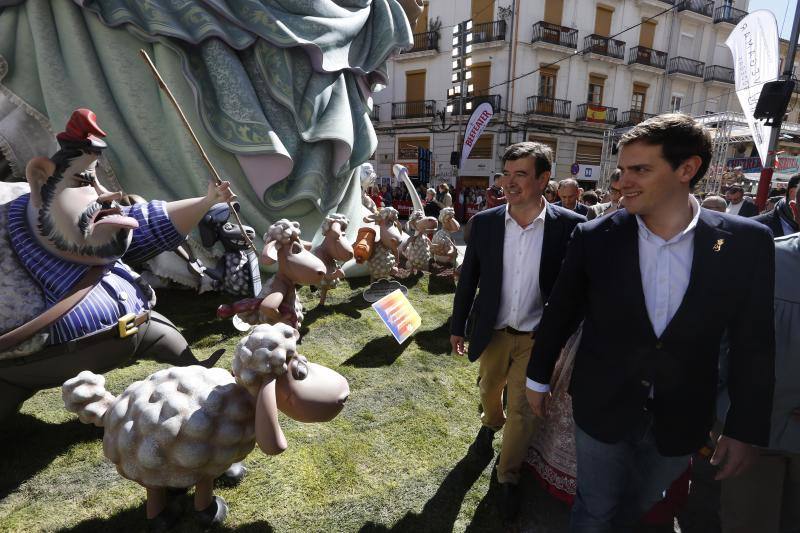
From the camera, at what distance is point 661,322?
1416 mm

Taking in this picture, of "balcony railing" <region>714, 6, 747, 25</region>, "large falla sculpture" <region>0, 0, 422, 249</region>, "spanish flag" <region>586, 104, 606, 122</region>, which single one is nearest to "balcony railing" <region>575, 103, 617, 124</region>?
"spanish flag" <region>586, 104, 606, 122</region>

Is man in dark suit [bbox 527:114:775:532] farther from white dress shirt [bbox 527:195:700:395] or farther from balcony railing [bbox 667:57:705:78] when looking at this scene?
balcony railing [bbox 667:57:705:78]

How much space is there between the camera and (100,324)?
6.82 feet

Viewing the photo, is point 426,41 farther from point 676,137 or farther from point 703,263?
point 703,263

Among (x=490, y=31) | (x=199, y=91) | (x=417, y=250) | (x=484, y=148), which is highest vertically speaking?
(x=490, y=31)

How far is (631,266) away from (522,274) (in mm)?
771

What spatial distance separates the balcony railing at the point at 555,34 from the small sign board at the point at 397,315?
17199mm

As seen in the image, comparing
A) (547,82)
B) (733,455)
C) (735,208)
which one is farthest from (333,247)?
(547,82)

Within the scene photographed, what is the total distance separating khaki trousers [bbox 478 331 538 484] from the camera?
7.01 feet

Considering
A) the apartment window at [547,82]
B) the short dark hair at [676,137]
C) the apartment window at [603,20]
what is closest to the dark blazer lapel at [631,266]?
the short dark hair at [676,137]

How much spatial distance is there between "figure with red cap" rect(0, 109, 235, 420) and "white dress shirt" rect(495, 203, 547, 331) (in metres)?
1.56

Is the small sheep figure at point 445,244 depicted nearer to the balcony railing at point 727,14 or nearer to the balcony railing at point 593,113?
the balcony railing at point 593,113

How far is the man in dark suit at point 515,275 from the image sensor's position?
2113 mm

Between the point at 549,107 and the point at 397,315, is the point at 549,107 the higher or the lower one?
the higher one
